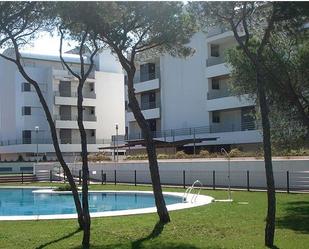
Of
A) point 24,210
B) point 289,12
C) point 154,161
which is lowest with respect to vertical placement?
point 24,210

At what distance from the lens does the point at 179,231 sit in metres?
13.7

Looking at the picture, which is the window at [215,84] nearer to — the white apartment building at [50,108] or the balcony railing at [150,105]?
the balcony railing at [150,105]

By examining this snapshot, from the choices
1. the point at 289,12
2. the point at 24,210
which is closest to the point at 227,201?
the point at 24,210

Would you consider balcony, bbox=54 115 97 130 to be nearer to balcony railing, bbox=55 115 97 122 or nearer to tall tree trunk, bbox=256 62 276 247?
balcony railing, bbox=55 115 97 122

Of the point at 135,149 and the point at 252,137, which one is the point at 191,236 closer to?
the point at 252,137

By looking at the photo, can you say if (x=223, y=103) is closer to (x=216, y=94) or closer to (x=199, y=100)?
(x=216, y=94)

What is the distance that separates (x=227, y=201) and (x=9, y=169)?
43929 mm

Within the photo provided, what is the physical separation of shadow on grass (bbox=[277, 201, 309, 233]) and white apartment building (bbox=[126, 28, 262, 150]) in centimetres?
2806

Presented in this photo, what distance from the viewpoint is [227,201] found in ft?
72.1

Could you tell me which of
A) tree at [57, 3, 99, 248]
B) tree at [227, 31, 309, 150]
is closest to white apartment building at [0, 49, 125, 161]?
tree at [227, 31, 309, 150]

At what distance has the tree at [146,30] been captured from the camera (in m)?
13.0

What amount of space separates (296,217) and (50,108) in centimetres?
6490

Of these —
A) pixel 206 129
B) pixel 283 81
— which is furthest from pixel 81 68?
pixel 206 129

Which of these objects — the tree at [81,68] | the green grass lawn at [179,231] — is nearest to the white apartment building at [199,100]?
the green grass lawn at [179,231]
